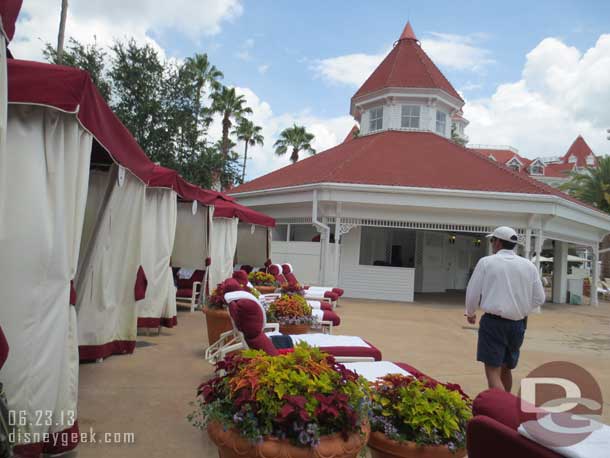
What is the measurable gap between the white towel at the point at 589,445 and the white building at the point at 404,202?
12693 millimetres

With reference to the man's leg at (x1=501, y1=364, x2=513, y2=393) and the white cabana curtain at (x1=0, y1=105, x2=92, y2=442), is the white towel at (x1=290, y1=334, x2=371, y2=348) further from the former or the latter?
the white cabana curtain at (x1=0, y1=105, x2=92, y2=442)

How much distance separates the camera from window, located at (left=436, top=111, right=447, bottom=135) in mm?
19891

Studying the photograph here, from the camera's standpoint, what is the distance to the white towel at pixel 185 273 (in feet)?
35.0

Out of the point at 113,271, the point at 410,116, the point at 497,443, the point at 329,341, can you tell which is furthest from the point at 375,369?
the point at 410,116

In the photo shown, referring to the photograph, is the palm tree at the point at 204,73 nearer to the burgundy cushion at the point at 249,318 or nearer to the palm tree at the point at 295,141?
the palm tree at the point at 295,141

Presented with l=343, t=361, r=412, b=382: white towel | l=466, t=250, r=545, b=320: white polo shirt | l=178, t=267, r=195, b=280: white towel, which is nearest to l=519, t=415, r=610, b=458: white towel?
l=343, t=361, r=412, b=382: white towel

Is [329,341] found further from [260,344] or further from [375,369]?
[260,344]

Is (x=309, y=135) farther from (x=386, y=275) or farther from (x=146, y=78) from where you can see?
(x=386, y=275)

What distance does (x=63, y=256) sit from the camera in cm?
318

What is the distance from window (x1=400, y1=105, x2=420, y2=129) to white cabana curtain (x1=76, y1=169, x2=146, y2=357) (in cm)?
1575

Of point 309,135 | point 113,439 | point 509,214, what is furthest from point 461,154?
point 309,135

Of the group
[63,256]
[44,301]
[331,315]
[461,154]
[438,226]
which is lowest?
[331,315]

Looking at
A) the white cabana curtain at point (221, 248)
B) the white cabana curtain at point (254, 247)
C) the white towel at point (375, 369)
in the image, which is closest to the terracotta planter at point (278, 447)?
the white towel at point (375, 369)

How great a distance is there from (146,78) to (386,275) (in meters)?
13.7
